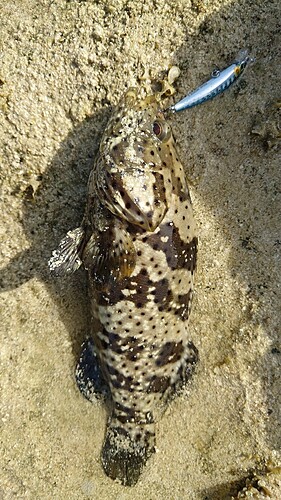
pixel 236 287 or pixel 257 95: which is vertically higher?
pixel 257 95

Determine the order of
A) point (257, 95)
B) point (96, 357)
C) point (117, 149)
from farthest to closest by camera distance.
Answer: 1. point (96, 357)
2. point (257, 95)
3. point (117, 149)

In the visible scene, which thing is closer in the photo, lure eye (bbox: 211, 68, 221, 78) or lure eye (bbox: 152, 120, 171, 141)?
lure eye (bbox: 152, 120, 171, 141)

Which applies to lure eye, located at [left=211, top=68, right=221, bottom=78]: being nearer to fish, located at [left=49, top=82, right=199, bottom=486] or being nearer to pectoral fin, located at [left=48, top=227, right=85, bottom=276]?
fish, located at [left=49, top=82, right=199, bottom=486]

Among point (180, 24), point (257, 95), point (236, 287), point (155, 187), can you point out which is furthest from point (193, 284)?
point (180, 24)

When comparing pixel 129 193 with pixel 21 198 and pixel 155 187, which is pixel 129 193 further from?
pixel 21 198

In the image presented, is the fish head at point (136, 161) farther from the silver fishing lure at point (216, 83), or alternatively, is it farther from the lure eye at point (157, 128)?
the silver fishing lure at point (216, 83)

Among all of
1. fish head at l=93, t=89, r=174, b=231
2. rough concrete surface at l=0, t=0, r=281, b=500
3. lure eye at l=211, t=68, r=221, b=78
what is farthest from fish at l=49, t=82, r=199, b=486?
lure eye at l=211, t=68, r=221, b=78
